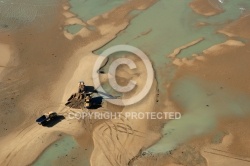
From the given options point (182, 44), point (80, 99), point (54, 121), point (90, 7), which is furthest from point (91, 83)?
point (90, 7)

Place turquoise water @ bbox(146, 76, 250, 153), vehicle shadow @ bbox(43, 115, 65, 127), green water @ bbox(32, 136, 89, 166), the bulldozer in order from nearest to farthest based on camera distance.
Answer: green water @ bbox(32, 136, 89, 166) → turquoise water @ bbox(146, 76, 250, 153) → vehicle shadow @ bbox(43, 115, 65, 127) → the bulldozer

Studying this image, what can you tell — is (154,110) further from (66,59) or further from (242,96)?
(66,59)

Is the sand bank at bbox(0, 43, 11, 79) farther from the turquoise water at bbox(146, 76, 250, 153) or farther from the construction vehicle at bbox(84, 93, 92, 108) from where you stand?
the turquoise water at bbox(146, 76, 250, 153)

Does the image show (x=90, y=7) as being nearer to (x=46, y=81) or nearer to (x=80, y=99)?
(x=46, y=81)

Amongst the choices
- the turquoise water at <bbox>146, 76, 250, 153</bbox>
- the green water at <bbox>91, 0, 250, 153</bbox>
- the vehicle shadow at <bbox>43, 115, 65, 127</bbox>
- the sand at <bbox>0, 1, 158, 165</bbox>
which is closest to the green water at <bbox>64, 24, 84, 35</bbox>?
the sand at <bbox>0, 1, 158, 165</bbox>

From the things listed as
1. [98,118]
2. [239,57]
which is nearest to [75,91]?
[98,118]

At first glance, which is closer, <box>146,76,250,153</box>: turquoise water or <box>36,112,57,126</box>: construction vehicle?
<box>146,76,250,153</box>: turquoise water

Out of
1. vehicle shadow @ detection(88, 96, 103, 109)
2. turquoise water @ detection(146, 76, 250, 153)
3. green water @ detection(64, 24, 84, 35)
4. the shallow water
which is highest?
the shallow water
